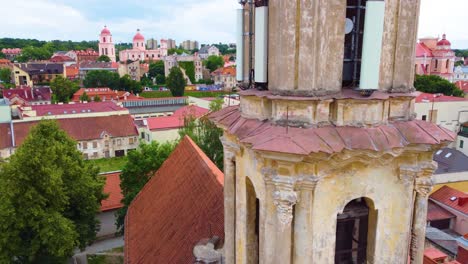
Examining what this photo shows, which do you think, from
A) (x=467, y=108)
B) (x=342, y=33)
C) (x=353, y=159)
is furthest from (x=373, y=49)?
(x=467, y=108)

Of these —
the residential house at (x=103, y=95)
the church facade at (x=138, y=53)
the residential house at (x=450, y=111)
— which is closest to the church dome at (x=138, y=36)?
the church facade at (x=138, y=53)

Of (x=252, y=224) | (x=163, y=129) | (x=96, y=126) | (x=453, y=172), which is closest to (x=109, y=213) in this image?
(x=163, y=129)

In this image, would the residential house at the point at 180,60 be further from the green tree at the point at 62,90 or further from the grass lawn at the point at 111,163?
the grass lawn at the point at 111,163

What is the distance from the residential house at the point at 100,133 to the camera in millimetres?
52219

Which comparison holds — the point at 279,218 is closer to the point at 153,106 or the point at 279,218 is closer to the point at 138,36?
the point at 153,106

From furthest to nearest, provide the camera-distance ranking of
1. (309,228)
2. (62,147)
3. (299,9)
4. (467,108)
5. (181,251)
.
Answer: (467,108), (62,147), (181,251), (309,228), (299,9)

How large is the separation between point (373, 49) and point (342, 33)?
586mm

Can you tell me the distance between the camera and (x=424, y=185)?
7.45 metres

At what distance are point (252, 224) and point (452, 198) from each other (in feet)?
97.6

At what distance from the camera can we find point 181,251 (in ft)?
43.5

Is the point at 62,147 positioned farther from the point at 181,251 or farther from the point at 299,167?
the point at 299,167

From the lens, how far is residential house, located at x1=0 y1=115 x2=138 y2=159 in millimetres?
52219

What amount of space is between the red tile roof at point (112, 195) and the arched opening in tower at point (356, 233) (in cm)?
2499

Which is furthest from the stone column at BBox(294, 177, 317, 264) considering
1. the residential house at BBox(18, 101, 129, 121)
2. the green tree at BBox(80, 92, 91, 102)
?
the green tree at BBox(80, 92, 91, 102)
